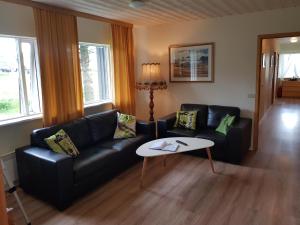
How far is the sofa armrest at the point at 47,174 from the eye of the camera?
104 inches

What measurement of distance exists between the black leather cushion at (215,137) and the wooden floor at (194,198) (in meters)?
0.31

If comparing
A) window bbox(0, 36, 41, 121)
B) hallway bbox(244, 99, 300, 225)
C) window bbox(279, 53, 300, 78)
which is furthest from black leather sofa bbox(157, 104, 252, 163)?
window bbox(279, 53, 300, 78)

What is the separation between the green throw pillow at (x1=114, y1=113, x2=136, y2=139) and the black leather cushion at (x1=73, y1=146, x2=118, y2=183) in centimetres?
56

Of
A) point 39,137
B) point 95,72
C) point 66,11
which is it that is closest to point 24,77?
point 39,137

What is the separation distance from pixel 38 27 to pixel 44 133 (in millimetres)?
1455

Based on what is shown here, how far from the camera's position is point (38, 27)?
10.9ft

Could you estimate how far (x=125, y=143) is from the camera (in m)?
3.70

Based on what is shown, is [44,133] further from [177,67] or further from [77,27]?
[177,67]

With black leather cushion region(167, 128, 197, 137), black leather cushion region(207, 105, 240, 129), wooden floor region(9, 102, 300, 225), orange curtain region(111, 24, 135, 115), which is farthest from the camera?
orange curtain region(111, 24, 135, 115)

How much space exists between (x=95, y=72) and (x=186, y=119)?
1.95 meters

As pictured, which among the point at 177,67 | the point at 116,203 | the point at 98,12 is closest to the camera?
the point at 116,203

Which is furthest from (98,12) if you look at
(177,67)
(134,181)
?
(134,181)

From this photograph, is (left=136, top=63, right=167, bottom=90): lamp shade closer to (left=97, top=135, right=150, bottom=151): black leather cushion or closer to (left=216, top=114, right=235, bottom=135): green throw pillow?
(left=97, top=135, right=150, bottom=151): black leather cushion

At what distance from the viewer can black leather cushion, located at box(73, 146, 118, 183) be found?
288 centimetres
